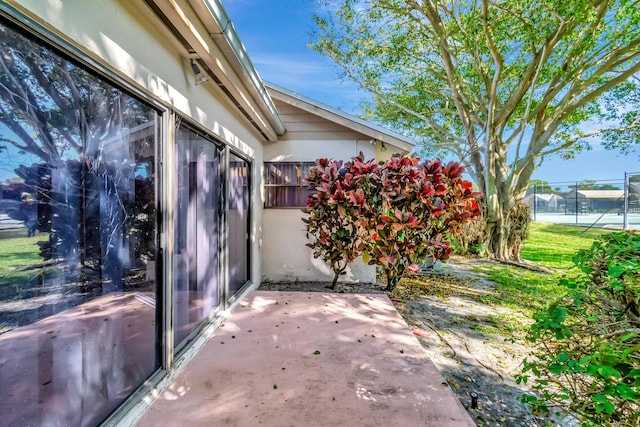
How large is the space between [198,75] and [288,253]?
12.6ft

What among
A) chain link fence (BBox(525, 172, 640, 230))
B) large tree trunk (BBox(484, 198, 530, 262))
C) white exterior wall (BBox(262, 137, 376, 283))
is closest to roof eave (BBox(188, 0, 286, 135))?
white exterior wall (BBox(262, 137, 376, 283))

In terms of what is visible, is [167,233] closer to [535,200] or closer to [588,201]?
[588,201]

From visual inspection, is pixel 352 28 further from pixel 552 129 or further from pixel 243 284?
pixel 243 284

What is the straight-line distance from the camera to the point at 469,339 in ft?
11.7

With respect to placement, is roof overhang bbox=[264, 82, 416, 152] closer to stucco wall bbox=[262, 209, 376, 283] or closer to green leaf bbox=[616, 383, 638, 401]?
stucco wall bbox=[262, 209, 376, 283]

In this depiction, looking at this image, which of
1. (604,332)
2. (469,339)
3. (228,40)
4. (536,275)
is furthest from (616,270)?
(536,275)

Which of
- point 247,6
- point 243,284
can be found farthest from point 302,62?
point 243,284

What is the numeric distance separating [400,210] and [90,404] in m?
4.16

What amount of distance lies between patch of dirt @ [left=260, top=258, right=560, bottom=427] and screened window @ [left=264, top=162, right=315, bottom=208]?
1.63 metres

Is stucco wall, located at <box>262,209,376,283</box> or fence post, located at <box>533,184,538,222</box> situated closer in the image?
stucco wall, located at <box>262,209,376,283</box>

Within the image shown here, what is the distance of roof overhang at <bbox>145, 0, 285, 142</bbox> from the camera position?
2.07 metres

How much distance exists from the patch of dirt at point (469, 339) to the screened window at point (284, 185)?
163cm

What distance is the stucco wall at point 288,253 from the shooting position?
5.99 meters

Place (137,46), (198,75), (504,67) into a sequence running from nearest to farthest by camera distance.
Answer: (137,46) → (198,75) → (504,67)
